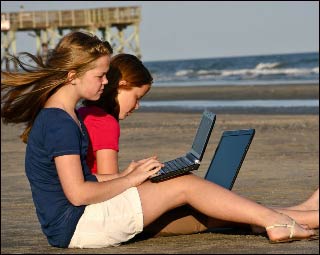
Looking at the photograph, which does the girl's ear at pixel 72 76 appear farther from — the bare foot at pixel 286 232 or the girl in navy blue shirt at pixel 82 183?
the bare foot at pixel 286 232

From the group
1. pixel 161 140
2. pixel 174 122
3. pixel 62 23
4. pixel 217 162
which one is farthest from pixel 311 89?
pixel 62 23

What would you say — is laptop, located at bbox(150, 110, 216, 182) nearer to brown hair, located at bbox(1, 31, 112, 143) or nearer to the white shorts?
the white shorts

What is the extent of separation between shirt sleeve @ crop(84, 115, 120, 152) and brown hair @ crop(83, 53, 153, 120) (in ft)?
0.52

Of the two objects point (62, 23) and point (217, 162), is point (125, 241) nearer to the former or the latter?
point (217, 162)

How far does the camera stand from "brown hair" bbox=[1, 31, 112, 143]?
5.44 meters

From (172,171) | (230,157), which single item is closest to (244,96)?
(230,157)

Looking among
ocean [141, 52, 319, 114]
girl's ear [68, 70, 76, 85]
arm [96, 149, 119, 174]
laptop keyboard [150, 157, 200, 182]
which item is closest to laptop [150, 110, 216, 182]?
laptop keyboard [150, 157, 200, 182]

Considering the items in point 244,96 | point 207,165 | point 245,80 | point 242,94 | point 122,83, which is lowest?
point 245,80

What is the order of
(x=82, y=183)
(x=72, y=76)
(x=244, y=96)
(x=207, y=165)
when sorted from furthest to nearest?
1. (x=244, y=96)
2. (x=207, y=165)
3. (x=72, y=76)
4. (x=82, y=183)

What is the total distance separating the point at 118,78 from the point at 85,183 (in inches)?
35.6

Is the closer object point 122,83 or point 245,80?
point 122,83

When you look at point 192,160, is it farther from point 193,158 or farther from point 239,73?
point 239,73

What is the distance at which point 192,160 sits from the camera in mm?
5574

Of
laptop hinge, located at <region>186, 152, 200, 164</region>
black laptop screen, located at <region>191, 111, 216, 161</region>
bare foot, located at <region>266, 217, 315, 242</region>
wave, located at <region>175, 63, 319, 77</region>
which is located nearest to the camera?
bare foot, located at <region>266, 217, 315, 242</region>
